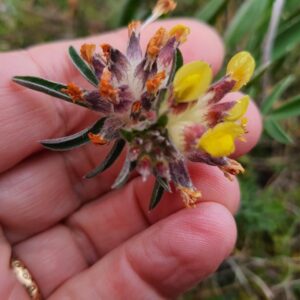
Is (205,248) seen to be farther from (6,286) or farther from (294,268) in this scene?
(294,268)

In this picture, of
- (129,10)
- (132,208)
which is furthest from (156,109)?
(129,10)

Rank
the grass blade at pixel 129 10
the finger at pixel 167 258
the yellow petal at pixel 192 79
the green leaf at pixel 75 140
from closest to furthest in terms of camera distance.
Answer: the yellow petal at pixel 192 79
the green leaf at pixel 75 140
the finger at pixel 167 258
the grass blade at pixel 129 10

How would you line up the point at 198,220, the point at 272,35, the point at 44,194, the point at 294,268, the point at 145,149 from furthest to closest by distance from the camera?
1. the point at 294,268
2. the point at 272,35
3. the point at 44,194
4. the point at 198,220
5. the point at 145,149

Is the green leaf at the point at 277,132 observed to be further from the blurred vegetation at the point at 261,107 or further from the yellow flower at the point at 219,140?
the yellow flower at the point at 219,140

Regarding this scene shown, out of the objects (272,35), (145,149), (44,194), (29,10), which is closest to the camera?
(145,149)

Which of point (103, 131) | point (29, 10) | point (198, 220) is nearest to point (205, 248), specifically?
point (198, 220)

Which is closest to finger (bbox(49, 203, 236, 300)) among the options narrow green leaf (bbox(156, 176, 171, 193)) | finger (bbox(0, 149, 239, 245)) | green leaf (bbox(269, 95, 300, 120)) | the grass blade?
finger (bbox(0, 149, 239, 245))

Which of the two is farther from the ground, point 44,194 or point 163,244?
point 44,194

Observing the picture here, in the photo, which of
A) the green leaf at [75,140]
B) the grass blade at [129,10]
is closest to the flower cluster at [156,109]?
the green leaf at [75,140]
